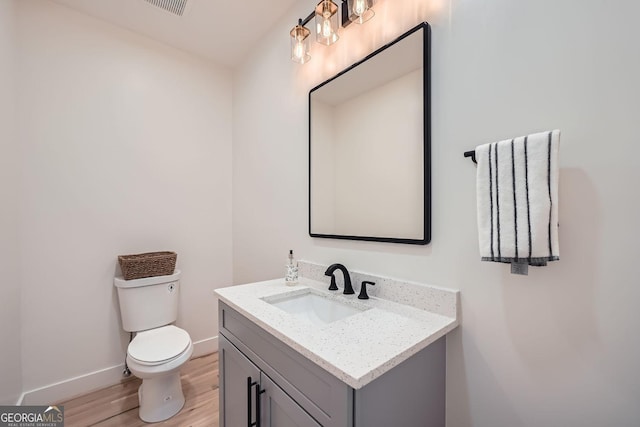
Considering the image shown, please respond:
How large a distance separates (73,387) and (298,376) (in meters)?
1.91

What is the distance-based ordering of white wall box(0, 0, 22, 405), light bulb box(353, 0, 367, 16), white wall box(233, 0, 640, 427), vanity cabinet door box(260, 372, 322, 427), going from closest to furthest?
white wall box(233, 0, 640, 427), vanity cabinet door box(260, 372, 322, 427), light bulb box(353, 0, 367, 16), white wall box(0, 0, 22, 405)

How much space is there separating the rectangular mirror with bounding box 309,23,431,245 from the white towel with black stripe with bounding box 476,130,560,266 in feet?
0.83

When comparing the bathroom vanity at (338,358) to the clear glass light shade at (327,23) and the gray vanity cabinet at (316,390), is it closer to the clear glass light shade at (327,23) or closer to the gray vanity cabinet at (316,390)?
the gray vanity cabinet at (316,390)

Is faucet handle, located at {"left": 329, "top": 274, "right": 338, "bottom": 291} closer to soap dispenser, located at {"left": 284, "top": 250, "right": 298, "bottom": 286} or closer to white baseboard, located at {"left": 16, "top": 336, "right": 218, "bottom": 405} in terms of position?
soap dispenser, located at {"left": 284, "top": 250, "right": 298, "bottom": 286}

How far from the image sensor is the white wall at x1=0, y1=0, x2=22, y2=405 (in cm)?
140

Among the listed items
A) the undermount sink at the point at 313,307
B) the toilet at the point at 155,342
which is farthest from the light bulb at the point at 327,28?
the toilet at the point at 155,342

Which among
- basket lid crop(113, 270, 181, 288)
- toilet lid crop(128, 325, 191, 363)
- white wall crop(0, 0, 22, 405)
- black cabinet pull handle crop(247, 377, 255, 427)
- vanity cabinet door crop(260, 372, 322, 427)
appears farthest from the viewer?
basket lid crop(113, 270, 181, 288)

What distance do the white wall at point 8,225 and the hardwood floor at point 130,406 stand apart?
1.12 feet

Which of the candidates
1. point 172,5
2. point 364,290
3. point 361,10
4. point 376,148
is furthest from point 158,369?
point 172,5

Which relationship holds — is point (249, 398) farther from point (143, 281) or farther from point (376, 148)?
point (143, 281)

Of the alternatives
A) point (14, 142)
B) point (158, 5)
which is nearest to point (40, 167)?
point (14, 142)

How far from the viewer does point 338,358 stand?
72 centimetres

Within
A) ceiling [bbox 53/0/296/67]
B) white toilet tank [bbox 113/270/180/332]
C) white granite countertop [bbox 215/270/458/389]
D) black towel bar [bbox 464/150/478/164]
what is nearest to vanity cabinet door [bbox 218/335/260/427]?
white granite countertop [bbox 215/270/458/389]

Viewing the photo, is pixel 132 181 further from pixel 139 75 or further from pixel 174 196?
pixel 139 75
